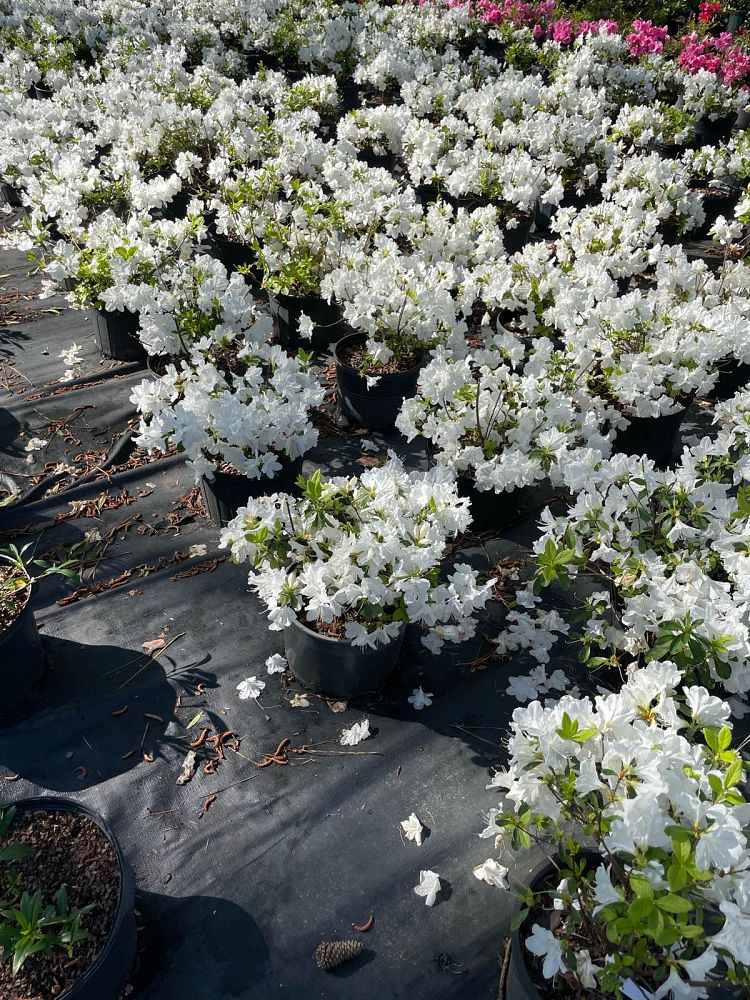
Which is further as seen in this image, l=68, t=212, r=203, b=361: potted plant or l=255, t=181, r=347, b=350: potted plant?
l=255, t=181, r=347, b=350: potted plant

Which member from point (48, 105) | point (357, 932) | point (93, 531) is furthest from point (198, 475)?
point (48, 105)

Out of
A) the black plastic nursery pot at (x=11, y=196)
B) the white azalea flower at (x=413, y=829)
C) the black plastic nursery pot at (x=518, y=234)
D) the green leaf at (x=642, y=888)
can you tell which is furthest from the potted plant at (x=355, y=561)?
the black plastic nursery pot at (x=11, y=196)

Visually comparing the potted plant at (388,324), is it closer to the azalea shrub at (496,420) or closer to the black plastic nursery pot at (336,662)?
the azalea shrub at (496,420)

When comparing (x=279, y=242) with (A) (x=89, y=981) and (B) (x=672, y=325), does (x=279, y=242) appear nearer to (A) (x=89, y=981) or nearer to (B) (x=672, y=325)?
(B) (x=672, y=325)

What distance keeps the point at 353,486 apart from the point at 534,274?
2110mm

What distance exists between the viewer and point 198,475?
9.30 feet

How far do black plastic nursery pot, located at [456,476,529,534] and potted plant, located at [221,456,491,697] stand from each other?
742mm

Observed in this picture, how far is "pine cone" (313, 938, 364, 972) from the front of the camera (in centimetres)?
187

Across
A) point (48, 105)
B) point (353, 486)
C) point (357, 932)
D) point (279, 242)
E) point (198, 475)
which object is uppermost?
point (48, 105)

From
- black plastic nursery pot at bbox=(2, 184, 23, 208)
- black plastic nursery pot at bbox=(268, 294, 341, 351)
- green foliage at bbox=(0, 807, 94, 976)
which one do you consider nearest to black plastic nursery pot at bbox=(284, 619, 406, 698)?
green foliage at bbox=(0, 807, 94, 976)

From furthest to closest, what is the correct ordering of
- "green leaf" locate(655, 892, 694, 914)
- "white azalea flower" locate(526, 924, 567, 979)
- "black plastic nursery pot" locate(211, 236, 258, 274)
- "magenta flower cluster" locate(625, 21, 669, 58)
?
1. "magenta flower cluster" locate(625, 21, 669, 58)
2. "black plastic nursery pot" locate(211, 236, 258, 274)
3. "white azalea flower" locate(526, 924, 567, 979)
4. "green leaf" locate(655, 892, 694, 914)

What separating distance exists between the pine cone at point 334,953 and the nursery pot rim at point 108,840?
0.56 metres

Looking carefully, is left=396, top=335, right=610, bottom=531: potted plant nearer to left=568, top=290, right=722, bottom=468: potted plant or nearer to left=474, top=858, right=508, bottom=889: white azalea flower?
left=568, top=290, right=722, bottom=468: potted plant

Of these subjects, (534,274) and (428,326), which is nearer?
(428,326)
